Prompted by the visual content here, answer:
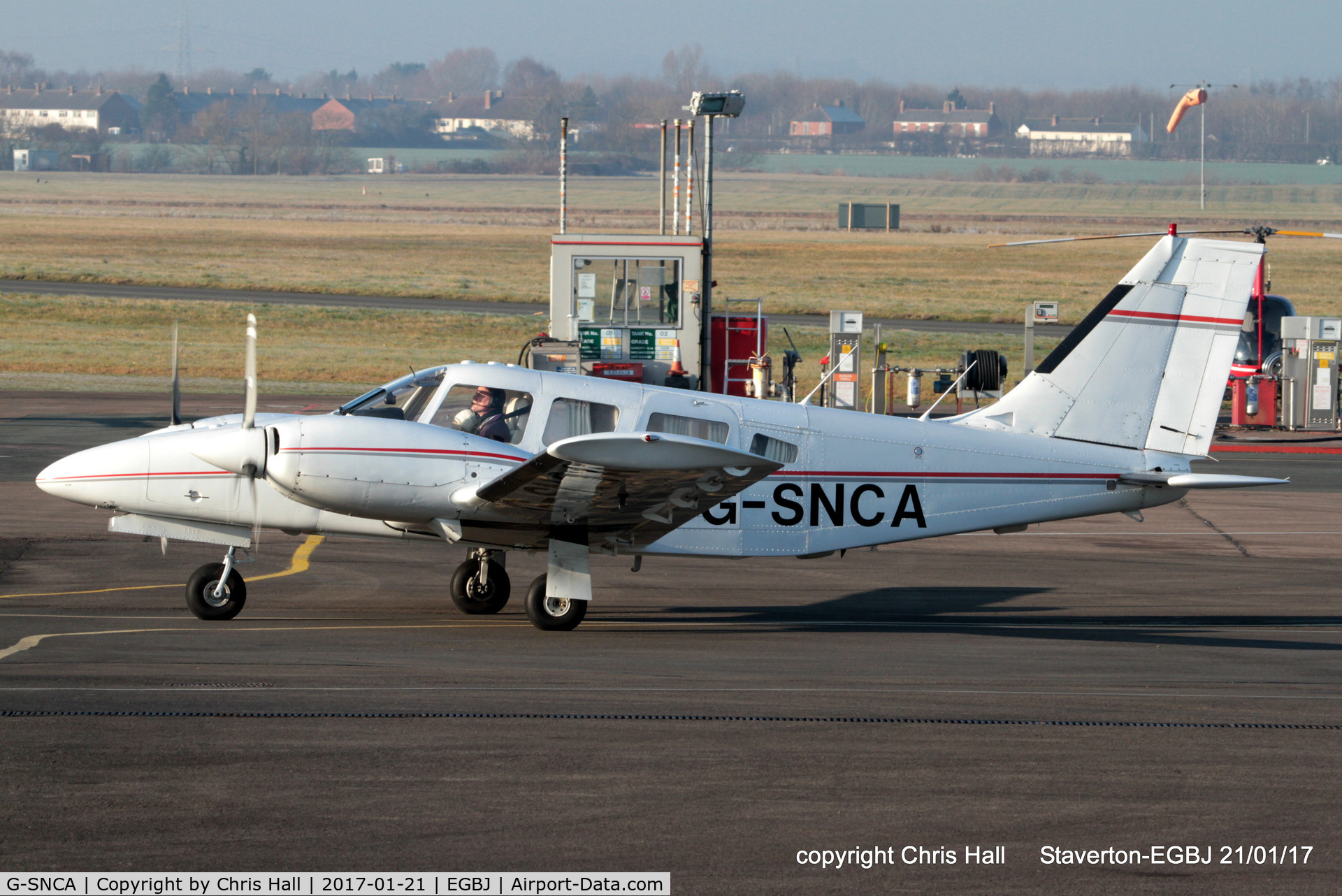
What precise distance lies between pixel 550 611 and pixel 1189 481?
19.8ft

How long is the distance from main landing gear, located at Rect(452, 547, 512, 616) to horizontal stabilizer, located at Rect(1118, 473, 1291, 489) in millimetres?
5965

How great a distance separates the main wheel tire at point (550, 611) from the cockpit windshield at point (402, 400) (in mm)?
1873

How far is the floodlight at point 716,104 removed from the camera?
79.2 feet

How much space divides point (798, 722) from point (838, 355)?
18957 mm

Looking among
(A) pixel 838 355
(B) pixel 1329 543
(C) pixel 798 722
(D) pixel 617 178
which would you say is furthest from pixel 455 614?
(D) pixel 617 178

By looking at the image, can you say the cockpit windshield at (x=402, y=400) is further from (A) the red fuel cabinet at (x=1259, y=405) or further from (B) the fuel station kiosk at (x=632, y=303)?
(A) the red fuel cabinet at (x=1259, y=405)

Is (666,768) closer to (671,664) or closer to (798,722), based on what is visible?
(798,722)

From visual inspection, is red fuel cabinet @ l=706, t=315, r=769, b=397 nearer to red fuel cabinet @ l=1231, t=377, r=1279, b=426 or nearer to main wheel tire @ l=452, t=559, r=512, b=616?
red fuel cabinet @ l=1231, t=377, r=1279, b=426

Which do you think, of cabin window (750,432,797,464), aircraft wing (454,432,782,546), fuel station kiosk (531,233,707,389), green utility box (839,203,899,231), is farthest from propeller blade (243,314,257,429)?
green utility box (839,203,899,231)

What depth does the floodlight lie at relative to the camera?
2412 cm

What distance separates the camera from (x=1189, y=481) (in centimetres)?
1251

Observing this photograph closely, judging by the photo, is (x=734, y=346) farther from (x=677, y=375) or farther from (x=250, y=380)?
(x=250, y=380)

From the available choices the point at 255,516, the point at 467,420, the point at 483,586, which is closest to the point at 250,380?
the point at 255,516


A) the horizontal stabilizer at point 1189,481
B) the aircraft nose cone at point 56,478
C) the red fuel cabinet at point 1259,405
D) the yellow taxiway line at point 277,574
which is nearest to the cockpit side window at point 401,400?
the aircraft nose cone at point 56,478
